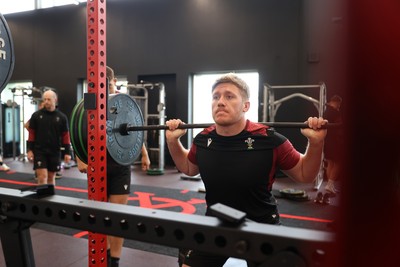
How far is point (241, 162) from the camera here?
1.49m

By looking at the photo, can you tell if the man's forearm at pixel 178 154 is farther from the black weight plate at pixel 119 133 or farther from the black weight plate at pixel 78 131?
the black weight plate at pixel 78 131

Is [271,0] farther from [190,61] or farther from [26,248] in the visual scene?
[26,248]

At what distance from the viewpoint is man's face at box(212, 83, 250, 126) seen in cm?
149

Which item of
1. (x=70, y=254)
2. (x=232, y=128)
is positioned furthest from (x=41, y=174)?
(x=232, y=128)

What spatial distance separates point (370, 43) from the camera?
0.36 meters

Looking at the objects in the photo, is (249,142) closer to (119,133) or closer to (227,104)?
(227,104)

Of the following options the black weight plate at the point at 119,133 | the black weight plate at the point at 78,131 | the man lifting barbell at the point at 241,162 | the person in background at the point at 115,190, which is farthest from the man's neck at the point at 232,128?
the person in background at the point at 115,190

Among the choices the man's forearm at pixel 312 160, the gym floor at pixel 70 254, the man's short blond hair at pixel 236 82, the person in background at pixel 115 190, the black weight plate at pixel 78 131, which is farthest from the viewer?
the gym floor at pixel 70 254

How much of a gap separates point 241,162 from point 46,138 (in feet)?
9.90

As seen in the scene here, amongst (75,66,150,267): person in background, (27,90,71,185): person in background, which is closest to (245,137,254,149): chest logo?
(75,66,150,267): person in background

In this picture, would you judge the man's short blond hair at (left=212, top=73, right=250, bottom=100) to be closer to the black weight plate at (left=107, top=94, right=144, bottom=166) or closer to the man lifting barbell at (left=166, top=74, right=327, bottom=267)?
the man lifting barbell at (left=166, top=74, right=327, bottom=267)

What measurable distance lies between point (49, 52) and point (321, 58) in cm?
910

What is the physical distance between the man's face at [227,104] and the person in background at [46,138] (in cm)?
284

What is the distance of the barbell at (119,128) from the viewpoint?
1721 millimetres
